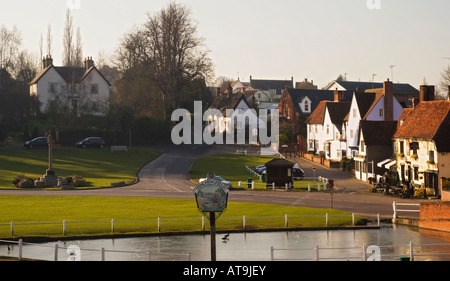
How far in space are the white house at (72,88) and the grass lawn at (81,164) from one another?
650 inches

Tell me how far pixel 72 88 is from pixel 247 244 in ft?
269

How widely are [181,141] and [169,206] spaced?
211 feet

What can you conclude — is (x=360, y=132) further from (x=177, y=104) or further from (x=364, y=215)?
(x=177, y=104)

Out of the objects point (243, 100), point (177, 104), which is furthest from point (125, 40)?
point (243, 100)

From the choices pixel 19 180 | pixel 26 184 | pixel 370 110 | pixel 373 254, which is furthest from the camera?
pixel 370 110

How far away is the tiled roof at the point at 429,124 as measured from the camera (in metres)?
63.6

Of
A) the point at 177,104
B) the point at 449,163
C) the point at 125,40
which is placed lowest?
the point at 449,163

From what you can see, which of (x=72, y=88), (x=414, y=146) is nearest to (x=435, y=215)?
(x=414, y=146)

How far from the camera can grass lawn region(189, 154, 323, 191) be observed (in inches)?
2874

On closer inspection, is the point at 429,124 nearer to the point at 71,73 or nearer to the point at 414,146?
the point at 414,146

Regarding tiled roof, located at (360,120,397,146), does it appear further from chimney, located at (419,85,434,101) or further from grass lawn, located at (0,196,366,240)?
grass lawn, located at (0,196,366,240)

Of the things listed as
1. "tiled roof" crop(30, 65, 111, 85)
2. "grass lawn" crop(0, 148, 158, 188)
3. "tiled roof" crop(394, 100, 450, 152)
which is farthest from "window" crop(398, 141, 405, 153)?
"tiled roof" crop(30, 65, 111, 85)

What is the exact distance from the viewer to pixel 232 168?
89250mm

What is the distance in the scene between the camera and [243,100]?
433ft
